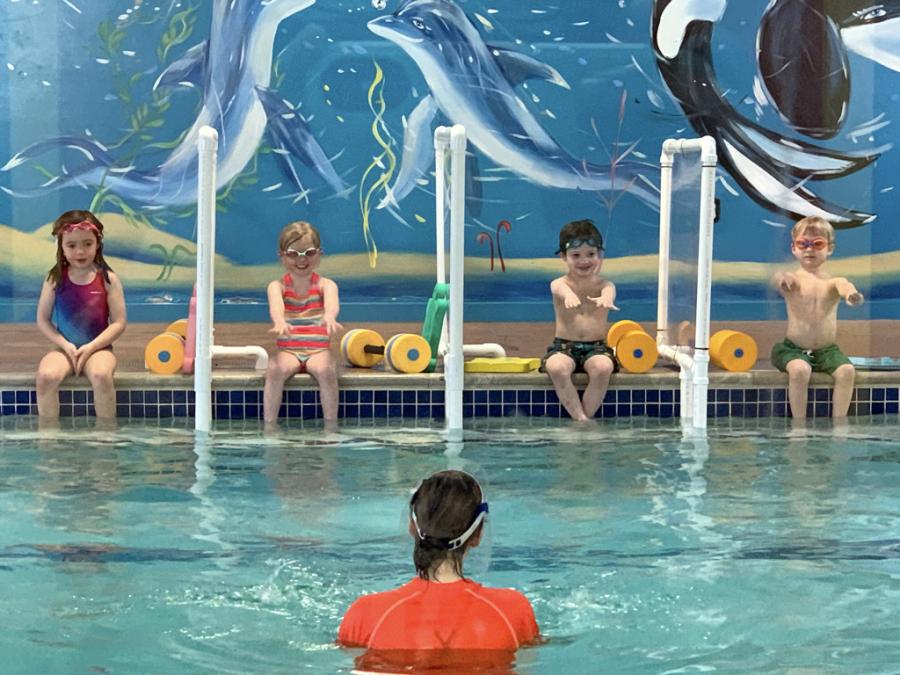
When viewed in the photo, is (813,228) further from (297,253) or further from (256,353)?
(256,353)

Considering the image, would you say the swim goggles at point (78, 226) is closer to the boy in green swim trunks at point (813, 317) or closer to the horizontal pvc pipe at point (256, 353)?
the horizontal pvc pipe at point (256, 353)

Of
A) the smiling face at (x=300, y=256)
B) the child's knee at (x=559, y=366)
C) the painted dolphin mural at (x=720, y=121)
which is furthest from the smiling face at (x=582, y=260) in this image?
the painted dolphin mural at (x=720, y=121)

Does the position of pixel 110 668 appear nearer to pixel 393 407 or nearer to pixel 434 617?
pixel 434 617

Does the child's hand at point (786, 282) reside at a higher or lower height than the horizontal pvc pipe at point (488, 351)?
higher

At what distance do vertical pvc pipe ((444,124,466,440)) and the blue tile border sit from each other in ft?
1.63

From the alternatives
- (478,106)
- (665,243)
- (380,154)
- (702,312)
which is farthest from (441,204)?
(478,106)

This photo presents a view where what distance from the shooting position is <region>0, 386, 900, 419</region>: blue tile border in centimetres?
905

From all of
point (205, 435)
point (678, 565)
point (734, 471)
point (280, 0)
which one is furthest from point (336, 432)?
point (280, 0)

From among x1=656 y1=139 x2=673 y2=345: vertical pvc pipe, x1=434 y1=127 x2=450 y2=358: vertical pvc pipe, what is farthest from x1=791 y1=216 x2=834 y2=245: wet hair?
x1=434 y1=127 x2=450 y2=358: vertical pvc pipe

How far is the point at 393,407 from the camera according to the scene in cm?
913

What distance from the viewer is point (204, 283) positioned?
27.8ft

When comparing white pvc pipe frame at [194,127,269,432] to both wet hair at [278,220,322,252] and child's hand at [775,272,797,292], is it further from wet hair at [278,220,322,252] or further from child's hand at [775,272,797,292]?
child's hand at [775,272,797,292]

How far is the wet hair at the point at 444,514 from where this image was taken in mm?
3596

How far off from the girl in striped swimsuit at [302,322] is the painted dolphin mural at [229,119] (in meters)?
2.14
